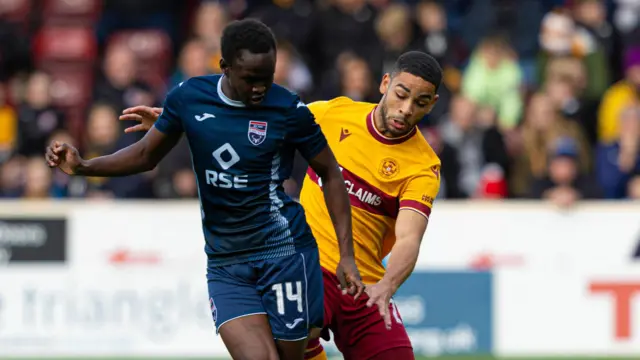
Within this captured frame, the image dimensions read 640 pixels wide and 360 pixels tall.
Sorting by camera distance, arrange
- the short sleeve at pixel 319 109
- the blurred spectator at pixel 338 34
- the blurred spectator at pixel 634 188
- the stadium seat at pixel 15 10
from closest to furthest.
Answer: the short sleeve at pixel 319 109, the blurred spectator at pixel 634 188, the blurred spectator at pixel 338 34, the stadium seat at pixel 15 10

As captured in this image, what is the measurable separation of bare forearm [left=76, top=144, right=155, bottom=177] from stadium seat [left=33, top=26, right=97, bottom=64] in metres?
9.98

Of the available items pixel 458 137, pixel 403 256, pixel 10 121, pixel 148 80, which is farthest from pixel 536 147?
pixel 403 256

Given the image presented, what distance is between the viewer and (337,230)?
6.61 meters

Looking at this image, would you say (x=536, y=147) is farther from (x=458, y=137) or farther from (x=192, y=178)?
(x=192, y=178)

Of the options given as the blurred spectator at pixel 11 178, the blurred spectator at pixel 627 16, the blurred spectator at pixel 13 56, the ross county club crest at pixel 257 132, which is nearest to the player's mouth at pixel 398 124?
the ross county club crest at pixel 257 132

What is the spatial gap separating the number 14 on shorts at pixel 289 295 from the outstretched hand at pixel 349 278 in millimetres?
221

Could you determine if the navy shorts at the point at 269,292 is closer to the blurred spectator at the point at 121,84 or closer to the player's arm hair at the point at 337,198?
the player's arm hair at the point at 337,198

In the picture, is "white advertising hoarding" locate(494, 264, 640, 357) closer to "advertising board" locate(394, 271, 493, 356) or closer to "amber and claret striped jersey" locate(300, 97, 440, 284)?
"advertising board" locate(394, 271, 493, 356)

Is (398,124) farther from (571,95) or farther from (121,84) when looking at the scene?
(121,84)

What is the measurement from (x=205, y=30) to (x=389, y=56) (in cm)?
227

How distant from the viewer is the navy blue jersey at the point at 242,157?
6316mm

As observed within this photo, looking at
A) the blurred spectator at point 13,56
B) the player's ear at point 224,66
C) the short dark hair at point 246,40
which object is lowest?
the player's ear at point 224,66

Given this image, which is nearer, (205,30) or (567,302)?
(567,302)

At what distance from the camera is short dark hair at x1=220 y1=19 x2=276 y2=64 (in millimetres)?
6094
